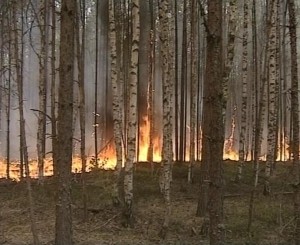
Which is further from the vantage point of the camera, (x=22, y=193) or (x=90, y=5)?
(x=90, y=5)

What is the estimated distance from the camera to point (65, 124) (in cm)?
661

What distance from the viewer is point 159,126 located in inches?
977

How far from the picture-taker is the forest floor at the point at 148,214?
10336 mm

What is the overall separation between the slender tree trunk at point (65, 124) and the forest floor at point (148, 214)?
3.58 meters

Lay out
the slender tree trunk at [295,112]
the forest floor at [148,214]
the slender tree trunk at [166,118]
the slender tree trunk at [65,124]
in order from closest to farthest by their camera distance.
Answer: the slender tree trunk at [65,124] → the slender tree trunk at [295,112] → the slender tree trunk at [166,118] → the forest floor at [148,214]

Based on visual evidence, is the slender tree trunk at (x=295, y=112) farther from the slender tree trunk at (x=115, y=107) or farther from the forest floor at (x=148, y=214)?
the slender tree trunk at (x=115, y=107)

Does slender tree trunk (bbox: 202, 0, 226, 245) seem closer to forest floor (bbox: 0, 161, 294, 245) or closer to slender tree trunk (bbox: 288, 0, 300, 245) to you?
slender tree trunk (bbox: 288, 0, 300, 245)

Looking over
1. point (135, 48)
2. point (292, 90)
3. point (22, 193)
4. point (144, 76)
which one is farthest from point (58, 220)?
point (144, 76)

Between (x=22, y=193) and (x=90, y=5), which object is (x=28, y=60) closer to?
(x=90, y=5)

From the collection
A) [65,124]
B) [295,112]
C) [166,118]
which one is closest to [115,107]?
[166,118]

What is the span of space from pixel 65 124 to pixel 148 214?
6.00m

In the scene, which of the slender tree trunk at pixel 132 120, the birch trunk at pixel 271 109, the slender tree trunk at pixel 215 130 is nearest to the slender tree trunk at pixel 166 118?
the slender tree trunk at pixel 132 120

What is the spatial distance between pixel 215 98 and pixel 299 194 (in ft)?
12.0

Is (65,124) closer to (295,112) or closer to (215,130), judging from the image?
(215,130)
